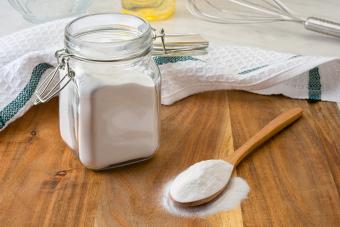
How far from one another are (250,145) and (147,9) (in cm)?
39

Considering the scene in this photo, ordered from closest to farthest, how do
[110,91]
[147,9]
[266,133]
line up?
[110,91] < [266,133] < [147,9]

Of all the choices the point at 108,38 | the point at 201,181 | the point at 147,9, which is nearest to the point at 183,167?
the point at 201,181

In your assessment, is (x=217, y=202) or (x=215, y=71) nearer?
(x=217, y=202)

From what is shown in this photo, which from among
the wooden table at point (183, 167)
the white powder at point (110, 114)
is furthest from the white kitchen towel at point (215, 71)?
the white powder at point (110, 114)

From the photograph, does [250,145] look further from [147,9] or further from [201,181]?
[147,9]

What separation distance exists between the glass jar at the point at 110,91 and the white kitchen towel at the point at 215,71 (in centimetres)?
11

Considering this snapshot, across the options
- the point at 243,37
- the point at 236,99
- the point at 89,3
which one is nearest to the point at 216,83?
the point at 236,99

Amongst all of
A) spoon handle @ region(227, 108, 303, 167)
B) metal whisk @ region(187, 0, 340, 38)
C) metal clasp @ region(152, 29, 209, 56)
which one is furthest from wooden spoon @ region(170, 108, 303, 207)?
metal whisk @ region(187, 0, 340, 38)

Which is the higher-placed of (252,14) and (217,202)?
(217,202)

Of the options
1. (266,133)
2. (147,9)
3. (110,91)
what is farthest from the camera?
(147,9)

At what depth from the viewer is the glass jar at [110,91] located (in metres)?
0.59

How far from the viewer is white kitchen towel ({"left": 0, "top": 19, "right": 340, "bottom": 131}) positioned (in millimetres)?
745

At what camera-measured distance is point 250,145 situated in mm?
667

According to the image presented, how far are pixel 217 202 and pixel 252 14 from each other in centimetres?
51
